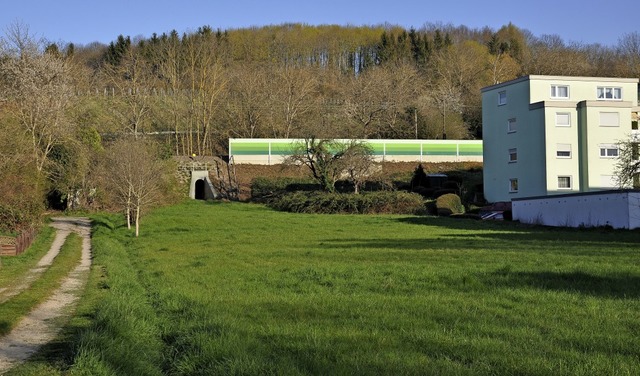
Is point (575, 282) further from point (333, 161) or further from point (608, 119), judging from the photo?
point (608, 119)

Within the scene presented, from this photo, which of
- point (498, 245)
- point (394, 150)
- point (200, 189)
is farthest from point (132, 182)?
point (394, 150)

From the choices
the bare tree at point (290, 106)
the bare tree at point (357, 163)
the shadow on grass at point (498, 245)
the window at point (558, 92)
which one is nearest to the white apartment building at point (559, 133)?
the window at point (558, 92)

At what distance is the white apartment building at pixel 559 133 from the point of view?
52.2 meters

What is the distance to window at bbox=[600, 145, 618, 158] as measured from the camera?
52.2 m

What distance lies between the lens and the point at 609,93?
2186 inches

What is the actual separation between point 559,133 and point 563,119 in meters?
1.23

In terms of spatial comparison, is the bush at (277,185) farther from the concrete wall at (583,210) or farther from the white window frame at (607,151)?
the white window frame at (607,151)

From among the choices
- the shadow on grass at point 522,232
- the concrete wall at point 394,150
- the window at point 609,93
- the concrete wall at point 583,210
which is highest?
the window at point 609,93

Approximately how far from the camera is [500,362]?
7.75 metres

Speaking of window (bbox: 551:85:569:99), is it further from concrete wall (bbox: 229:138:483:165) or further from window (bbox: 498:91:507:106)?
concrete wall (bbox: 229:138:483:165)

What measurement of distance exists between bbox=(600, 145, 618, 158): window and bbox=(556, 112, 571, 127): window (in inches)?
118

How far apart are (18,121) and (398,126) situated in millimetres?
44779

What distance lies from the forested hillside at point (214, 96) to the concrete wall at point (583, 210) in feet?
63.5

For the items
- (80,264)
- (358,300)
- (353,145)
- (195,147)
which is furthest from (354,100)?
(358,300)
